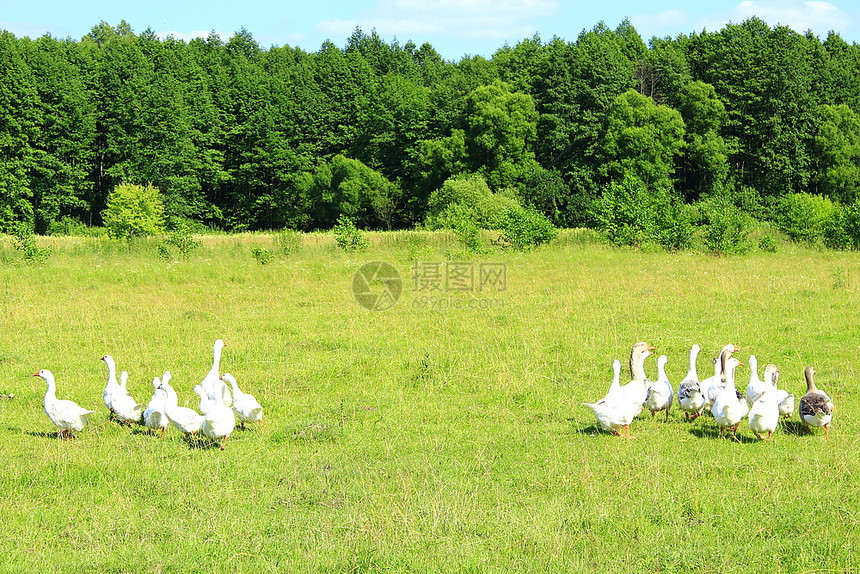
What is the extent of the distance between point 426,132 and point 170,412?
65574 millimetres

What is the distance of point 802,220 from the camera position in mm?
43000

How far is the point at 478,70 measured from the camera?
86375 millimetres

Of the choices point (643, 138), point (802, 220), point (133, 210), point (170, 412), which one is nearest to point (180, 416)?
point (170, 412)

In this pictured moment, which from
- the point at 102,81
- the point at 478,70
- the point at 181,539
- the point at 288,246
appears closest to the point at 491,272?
the point at 288,246

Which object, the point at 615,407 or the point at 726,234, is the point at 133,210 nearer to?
the point at 726,234

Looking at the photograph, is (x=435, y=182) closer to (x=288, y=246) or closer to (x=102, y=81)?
(x=102, y=81)

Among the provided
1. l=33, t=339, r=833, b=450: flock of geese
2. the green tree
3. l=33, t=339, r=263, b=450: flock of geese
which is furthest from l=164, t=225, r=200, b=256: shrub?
the green tree

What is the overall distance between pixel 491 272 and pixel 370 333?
38.8 feet

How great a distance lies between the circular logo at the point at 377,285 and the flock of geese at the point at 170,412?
11.1 m

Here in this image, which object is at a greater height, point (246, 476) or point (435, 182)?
point (435, 182)

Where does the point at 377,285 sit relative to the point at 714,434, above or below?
above

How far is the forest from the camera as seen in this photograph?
65.8 m

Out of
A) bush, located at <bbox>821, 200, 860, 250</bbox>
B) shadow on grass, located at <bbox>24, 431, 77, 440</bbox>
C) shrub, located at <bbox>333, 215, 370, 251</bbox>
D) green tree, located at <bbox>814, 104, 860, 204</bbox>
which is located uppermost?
green tree, located at <bbox>814, 104, 860, 204</bbox>

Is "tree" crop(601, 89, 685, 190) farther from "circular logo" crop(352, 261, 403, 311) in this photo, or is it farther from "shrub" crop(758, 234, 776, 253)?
"circular logo" crop(352, 261, 403, 311)
